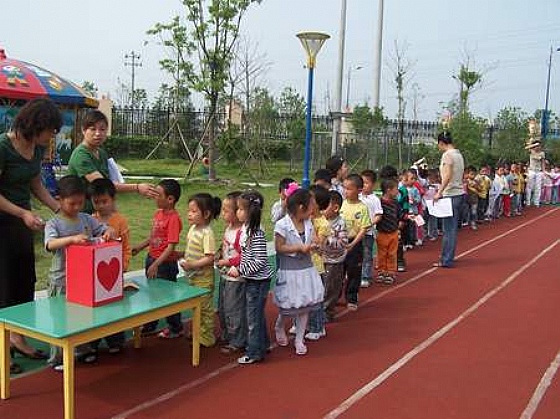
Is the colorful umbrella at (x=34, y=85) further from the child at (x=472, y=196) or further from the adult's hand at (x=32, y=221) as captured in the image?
the adult's hand at (x=32, y=221)

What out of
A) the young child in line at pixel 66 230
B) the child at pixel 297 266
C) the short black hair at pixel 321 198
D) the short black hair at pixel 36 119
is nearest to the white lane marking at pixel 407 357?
the child at pixel 297 266

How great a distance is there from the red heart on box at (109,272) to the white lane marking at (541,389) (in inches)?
114

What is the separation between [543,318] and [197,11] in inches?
558

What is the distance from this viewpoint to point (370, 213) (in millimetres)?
7047

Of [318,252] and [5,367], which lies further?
[318,252]

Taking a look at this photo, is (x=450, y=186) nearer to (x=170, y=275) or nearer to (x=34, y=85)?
(x=170, y=275)

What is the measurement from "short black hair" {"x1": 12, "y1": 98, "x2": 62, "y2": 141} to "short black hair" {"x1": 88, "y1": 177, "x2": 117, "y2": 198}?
1.94ft

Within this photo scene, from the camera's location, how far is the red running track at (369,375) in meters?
3.99

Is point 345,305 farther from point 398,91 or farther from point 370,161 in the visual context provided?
point 398,91

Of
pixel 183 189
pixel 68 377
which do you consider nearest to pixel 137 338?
pixel 68 377

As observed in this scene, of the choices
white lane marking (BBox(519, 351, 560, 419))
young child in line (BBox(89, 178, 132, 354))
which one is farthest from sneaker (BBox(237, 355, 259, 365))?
white lane marking (BBox(519, 351, 560, 419))

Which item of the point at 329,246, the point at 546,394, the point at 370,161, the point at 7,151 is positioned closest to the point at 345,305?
the point at 329,246

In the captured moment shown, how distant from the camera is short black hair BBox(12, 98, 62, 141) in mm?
4176

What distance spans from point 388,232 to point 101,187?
4078 millimetres
